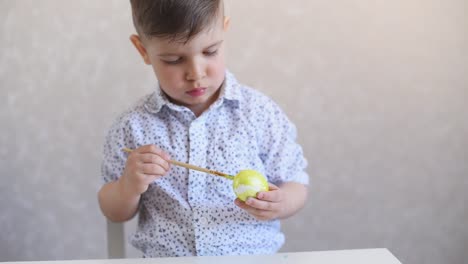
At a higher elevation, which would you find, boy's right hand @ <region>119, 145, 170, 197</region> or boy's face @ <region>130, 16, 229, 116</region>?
boy's face @ <region>130, 16, 229, 116</region>

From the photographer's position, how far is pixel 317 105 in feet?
4.42

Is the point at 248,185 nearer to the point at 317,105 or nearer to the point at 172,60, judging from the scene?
the point at 172,60

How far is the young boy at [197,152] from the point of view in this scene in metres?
0.87

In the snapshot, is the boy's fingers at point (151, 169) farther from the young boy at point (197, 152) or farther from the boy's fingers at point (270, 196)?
the boy's fingers at point (270, 196)

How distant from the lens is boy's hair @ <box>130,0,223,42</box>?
2.71 feet

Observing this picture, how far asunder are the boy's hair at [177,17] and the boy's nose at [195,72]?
0.16 feet

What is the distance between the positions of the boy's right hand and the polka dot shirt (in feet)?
0.32

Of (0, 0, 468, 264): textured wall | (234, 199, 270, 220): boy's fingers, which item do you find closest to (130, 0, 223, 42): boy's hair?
(234, 199, 270, 220): boy's fingers

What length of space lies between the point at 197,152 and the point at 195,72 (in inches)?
6.2

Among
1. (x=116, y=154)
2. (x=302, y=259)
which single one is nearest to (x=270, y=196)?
(x=302, y=259)

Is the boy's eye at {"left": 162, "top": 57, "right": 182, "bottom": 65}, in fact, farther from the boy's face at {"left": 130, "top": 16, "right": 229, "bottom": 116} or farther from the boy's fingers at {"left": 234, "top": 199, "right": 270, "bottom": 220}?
the boy's fingers at {"left": 234, "top": 199, "right": 270, "bottom": 220}

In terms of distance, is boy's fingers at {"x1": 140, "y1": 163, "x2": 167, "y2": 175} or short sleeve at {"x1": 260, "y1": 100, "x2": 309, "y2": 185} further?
short sleeve at {"x1": 260, "y1": 100, "x2": 309, "y2": 185}

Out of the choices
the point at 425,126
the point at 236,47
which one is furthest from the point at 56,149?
the point at 425,126

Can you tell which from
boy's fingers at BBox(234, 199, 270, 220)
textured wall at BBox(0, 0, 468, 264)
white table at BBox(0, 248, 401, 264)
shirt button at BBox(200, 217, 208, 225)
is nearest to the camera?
white table at BBox(0, 248, 401, 264)
